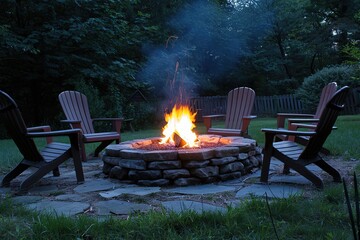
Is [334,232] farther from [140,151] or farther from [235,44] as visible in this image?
[235,44]

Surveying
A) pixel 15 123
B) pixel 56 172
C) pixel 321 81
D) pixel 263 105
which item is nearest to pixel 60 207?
pixel 15 123

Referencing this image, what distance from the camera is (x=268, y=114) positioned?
16797 millimetres

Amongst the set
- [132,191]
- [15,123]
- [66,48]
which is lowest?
[132,191]

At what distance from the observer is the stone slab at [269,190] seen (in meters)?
2.72

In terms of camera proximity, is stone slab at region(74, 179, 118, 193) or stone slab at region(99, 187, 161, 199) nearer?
stone slab at region(99, 187, 161, 199)

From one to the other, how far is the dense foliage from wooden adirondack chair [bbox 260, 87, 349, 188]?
1.95 metres

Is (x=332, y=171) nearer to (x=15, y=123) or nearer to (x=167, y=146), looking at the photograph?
(x=167, y=146)

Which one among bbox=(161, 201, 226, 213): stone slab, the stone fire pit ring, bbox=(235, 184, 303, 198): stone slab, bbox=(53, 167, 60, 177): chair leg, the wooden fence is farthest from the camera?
the wooden fence

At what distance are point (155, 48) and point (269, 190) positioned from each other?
11.8 metres

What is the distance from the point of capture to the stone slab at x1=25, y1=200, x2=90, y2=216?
238 cm

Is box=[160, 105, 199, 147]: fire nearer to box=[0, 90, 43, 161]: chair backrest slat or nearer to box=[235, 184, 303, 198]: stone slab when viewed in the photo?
box=[235, 184, 303, 198]: stone slab

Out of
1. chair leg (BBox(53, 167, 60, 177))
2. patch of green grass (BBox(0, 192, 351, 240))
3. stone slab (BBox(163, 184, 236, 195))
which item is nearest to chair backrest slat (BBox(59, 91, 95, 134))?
chair leg (BBox(53, 167, 60, 177))

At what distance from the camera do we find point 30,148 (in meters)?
3.19

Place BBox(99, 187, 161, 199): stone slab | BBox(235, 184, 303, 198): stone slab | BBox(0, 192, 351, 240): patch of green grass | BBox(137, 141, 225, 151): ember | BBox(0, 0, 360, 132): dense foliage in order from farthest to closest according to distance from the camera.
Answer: BBox(0, 0, 360, 132): dense foliage → BBox(137, 141, 225, 151): ember → BBox(99, 187, 161, 199): stone slab → BBox(235, 184, 303, 198): stone slab → BBox(0, 192, 351, 240): patch of green grass
